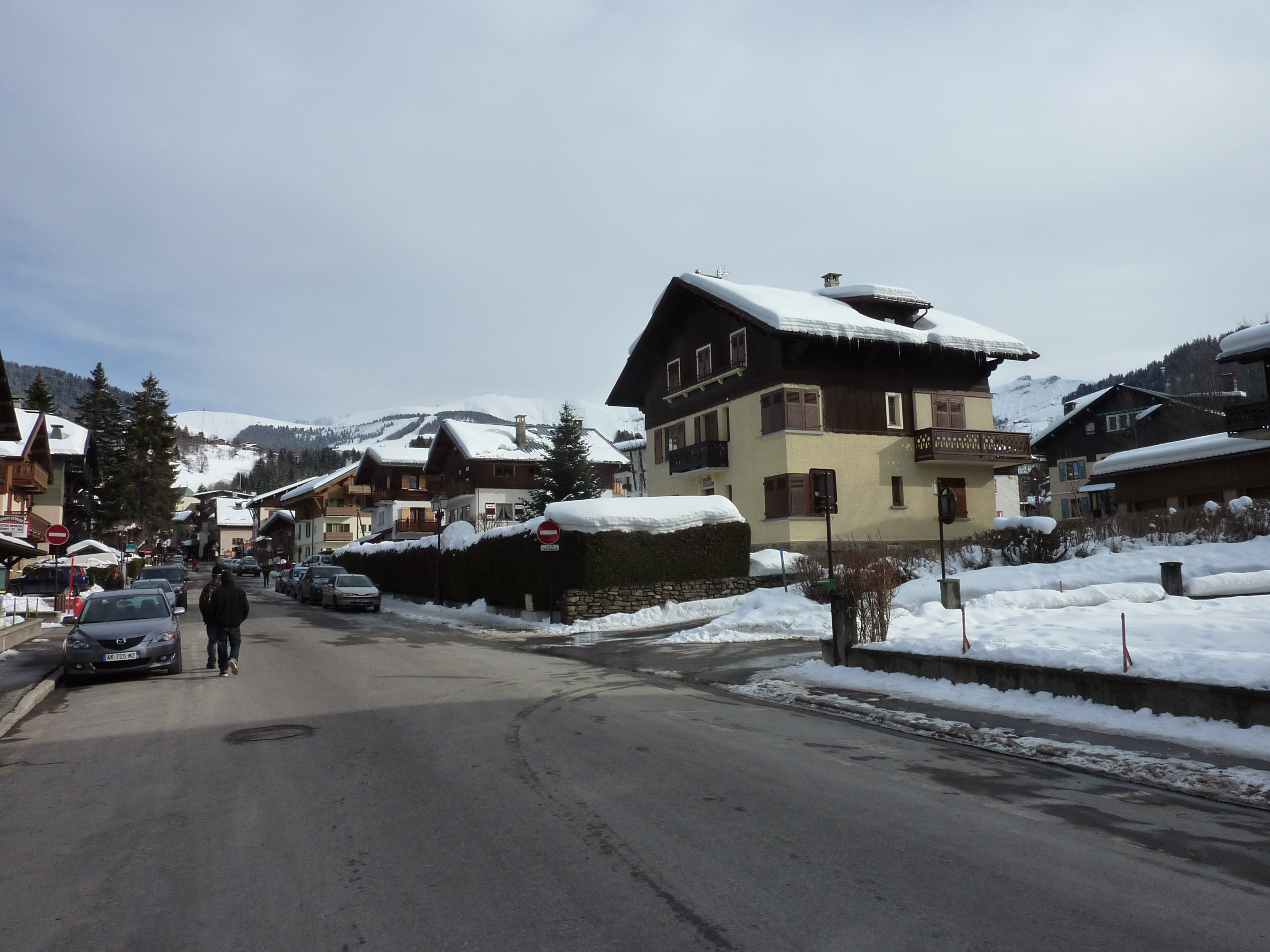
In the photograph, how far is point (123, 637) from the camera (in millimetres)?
14234

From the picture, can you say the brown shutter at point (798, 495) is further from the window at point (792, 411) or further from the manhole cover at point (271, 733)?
the manhole cover at point (271, 733)

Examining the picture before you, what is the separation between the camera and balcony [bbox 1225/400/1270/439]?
28.5 meters

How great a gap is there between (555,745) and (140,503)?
8119 cm

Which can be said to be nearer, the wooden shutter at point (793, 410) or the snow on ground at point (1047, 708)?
the snow on ground at point (1047, 708)

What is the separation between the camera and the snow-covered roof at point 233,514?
456ft

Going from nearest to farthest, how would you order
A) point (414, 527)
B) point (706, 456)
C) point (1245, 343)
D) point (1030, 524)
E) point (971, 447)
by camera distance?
point (1030, 524), point (1245, 343), point (971, 447), point (706, 456), point (414, 527)

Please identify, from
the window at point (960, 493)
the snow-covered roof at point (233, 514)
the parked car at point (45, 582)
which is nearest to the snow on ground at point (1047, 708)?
the window at point (960, 493)

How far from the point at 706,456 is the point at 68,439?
49008 mm

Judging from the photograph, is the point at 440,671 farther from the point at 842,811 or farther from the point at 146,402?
the point at 146,402

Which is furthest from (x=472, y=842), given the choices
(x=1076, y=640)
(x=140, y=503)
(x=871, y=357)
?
(x=140, y=503)

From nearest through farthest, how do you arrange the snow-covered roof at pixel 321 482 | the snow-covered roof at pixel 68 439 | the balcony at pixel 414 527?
the snow-covered roof at pixel 68 439, the balcony at pixel 414 527, the snow-covered roof at pixel 321 482

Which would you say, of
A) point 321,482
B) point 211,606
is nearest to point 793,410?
point 211,606

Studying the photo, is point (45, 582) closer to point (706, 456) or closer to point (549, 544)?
point (549, 544)

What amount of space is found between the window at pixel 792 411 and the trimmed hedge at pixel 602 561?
893cm
